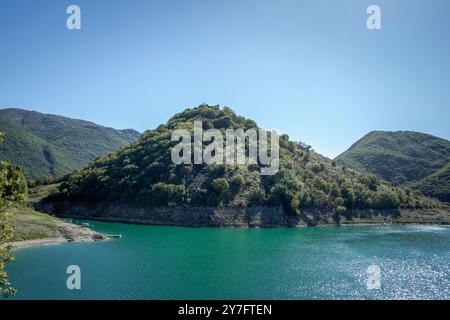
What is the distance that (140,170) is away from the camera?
136 metres

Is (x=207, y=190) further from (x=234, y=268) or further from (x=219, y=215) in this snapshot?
(x=234, y=268)

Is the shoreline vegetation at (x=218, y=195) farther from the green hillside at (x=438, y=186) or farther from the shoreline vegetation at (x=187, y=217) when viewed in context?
the green hillside at (x=438, y=186)

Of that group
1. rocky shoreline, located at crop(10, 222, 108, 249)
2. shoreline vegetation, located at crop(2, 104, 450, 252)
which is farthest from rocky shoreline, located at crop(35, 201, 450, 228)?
rocky shoreline, located at crop(10, 222, 108, 249)

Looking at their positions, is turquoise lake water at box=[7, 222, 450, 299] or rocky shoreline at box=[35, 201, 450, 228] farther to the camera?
rocky shoreline at box=[35, 201, 450, 228]

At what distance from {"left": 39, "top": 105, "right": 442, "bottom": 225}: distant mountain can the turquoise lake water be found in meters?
29.4

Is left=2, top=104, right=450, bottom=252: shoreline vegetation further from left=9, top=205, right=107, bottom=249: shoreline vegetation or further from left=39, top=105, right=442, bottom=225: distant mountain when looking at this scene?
left=9, top=205, right=107, bottom=249: shoreline vegetation

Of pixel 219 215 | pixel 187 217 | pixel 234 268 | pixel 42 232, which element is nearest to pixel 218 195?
pixel 219 215

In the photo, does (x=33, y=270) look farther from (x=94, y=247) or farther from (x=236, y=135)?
(x=236, y=135)

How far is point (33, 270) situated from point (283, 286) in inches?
1396

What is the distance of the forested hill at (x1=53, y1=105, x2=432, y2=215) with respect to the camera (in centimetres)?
11894

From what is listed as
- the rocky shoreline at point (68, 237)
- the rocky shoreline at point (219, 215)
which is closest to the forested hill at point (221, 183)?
the rocky shoreline at point (219, 215)

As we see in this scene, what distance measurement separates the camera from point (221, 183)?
117 metres

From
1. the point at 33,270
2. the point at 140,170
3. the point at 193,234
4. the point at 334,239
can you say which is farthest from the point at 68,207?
the point at 334,239

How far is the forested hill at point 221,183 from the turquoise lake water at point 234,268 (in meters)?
33.1
